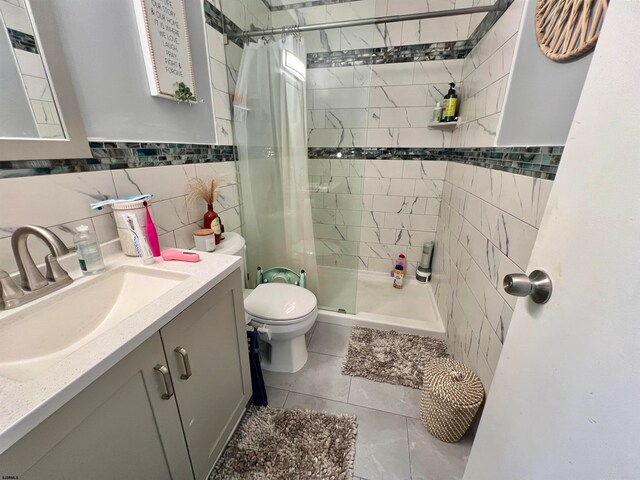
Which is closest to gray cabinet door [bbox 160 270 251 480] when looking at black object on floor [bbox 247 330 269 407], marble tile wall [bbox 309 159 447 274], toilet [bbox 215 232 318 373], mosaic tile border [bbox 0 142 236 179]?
black object on floor [bbox 247 330 269 407]

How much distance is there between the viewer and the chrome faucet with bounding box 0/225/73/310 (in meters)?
0.66

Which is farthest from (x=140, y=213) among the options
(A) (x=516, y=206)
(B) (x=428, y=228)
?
(B) (x=428, y=228)

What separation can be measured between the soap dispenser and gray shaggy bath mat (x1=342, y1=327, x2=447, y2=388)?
1620mm

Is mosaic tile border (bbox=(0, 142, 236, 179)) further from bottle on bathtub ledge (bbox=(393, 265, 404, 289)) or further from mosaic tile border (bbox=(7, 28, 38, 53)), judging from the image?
bottle on bathtub ledge (bbox=(393, 265, 404, 289))

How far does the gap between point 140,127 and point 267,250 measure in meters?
1.10

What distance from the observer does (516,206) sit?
0.93 metres

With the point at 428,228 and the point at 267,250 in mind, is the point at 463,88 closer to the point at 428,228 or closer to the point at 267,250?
the point at 428,228

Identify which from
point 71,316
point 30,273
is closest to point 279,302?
point 71,316

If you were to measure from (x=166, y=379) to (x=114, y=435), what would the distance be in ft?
0.45

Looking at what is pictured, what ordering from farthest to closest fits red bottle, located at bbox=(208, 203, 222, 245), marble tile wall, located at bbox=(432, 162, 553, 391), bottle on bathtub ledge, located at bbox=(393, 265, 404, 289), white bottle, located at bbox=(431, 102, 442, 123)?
bottle on bathtub ledge, located at bbox=(393, 265, 404, 289) → white bottle, located at bbox=(431, 102, 442, 123) → red bottle, located at bbox=(208, 203, 222, 245) → marble tile wall, located at bbox=(432, 162, 553, 391)

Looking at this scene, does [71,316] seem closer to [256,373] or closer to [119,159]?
[119,159]

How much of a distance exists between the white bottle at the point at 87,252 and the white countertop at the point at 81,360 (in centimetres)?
3

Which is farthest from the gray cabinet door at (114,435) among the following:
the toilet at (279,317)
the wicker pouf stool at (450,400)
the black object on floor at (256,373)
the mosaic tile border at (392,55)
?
the mosaic tile border at (392,55)

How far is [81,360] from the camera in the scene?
51 centimetres
